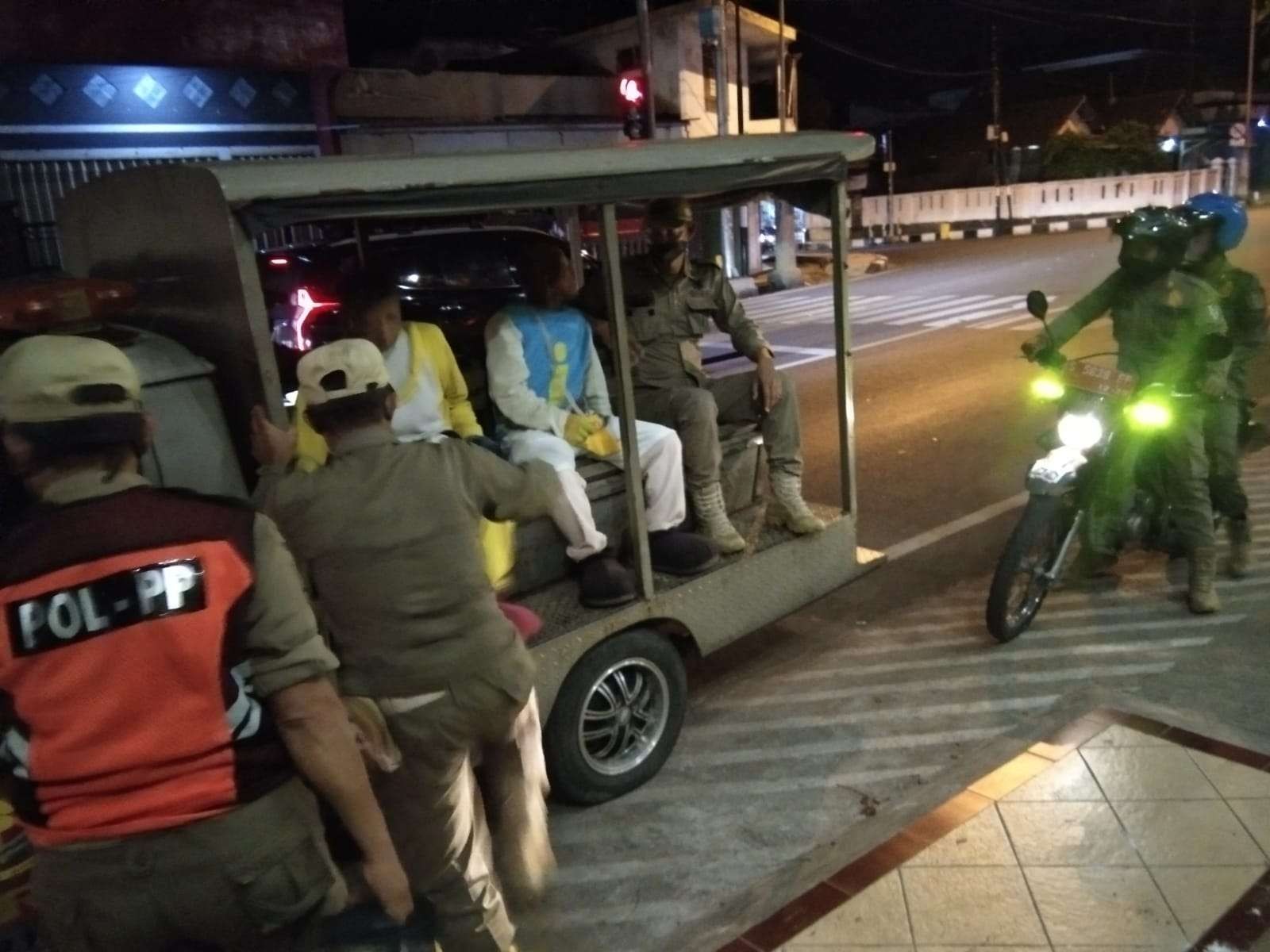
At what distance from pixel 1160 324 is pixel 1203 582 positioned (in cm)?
127

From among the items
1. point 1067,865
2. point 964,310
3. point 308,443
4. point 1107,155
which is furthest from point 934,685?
point 1107,155

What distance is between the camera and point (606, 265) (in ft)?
12.0

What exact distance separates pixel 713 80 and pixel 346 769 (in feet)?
84.6

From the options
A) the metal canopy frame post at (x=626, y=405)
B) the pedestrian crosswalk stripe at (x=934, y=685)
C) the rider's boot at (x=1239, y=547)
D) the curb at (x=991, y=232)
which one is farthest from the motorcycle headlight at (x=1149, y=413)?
the curb at (x=991, y=232)

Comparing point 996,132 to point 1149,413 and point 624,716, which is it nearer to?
point 1149,413

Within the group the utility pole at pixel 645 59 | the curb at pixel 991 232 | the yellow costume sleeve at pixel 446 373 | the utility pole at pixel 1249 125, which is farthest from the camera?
the utility pole at pixel 1249 125

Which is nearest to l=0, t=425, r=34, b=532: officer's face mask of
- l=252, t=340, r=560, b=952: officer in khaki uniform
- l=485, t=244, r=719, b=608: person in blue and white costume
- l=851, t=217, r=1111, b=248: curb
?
l=252, t=340, r=560, b=952: officer in khaki uniform

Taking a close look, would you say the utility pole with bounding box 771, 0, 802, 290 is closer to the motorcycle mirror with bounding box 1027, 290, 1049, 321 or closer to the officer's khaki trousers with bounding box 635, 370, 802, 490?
the motorcycle mirror with bounding box 1027, 290, 1049, 321

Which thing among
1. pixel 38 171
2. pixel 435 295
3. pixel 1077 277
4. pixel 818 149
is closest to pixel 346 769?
pixel 818 149

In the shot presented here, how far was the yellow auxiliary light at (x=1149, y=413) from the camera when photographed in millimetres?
4910

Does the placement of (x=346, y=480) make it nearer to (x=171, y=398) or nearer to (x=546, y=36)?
(x=171, y=398)

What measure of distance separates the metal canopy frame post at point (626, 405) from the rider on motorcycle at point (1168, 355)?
251 cm

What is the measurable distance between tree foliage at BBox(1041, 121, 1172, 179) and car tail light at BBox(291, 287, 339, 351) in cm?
3798

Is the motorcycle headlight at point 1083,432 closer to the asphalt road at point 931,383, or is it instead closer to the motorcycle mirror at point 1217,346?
the motorcycle mirror at point 1217,346
